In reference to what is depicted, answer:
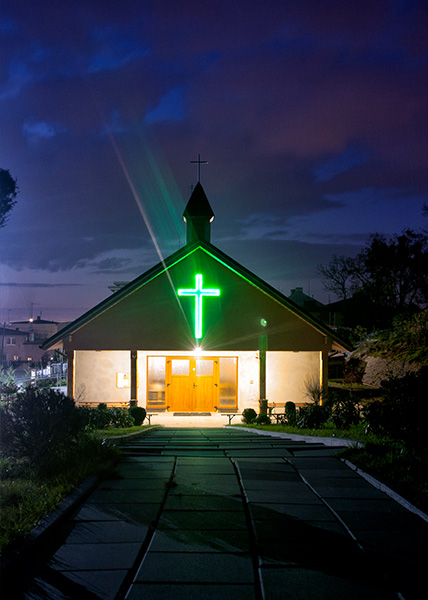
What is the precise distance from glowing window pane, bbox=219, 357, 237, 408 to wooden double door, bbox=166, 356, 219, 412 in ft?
0.84

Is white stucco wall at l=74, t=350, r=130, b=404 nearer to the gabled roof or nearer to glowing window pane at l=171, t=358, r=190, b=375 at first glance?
glowing window pane at l=171, t=358, r=190, b=375

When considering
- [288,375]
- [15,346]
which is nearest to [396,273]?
[288,375]

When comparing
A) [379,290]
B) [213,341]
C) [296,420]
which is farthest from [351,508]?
[379,290]

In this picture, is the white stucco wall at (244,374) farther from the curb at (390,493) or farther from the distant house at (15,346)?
the distant house at (15,346)

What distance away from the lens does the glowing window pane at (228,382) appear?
83.4ft

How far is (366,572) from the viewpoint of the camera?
467cm

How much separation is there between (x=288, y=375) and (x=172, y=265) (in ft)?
27.2

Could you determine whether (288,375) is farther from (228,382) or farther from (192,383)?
(192,383)

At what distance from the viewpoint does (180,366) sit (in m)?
25.5

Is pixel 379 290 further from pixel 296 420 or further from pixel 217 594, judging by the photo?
pixel 217 594

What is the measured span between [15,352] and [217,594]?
9847 cm

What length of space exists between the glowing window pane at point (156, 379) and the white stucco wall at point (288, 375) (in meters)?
5.13

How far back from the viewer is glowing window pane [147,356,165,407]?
25.3 meters

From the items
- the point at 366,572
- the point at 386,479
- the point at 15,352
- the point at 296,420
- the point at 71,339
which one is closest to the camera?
the point at 366,572
